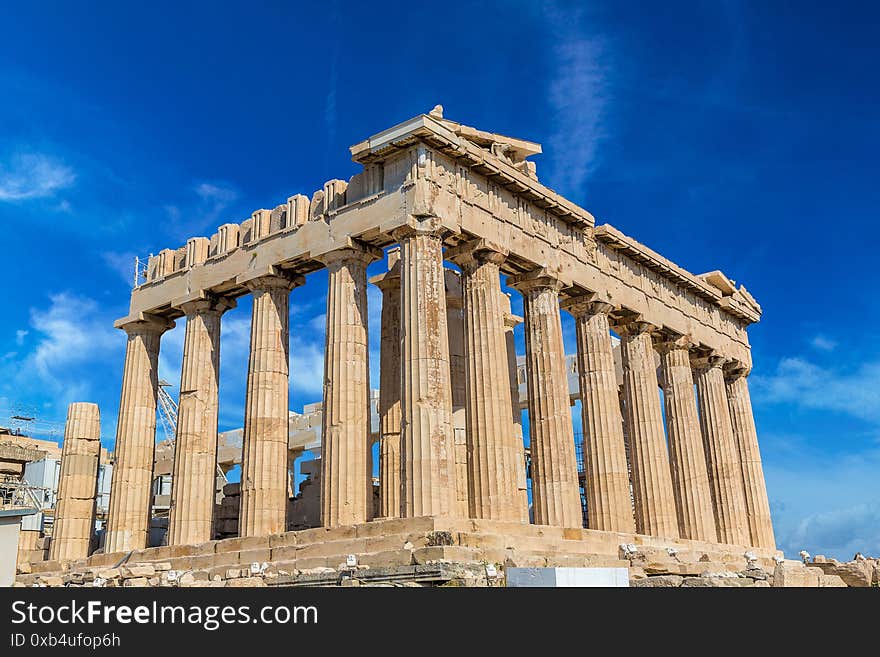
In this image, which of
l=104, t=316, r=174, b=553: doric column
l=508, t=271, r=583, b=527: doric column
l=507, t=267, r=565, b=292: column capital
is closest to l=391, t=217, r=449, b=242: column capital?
l=507, t=267, r=565, b=292: column capital

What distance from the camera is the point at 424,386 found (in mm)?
24156

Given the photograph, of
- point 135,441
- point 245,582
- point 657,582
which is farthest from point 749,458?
point 245,582

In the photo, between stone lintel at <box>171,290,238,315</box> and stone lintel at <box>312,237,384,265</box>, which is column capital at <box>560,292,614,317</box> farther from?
stone lintel at <box>171,290,238,315</box>

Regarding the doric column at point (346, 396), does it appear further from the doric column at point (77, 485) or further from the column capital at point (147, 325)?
the doric column at point (77, 485)

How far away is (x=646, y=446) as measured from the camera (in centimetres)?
3328

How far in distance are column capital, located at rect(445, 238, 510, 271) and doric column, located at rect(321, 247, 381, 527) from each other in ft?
7.60

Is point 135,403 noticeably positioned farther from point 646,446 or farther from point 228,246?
point 646,446

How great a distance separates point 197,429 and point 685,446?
17.9m

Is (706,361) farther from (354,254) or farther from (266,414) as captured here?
(266,414)

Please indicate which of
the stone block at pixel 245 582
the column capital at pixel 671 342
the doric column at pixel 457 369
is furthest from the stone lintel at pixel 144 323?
the column capital at pixel 671 342

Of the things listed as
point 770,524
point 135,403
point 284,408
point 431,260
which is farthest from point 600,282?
point 135,403

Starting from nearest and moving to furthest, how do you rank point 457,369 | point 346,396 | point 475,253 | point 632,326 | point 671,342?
point 346,396 < point 475,253 < point 457,369 < point 632,326 < point 671,342

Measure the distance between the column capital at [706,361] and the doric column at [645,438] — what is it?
4.80m
